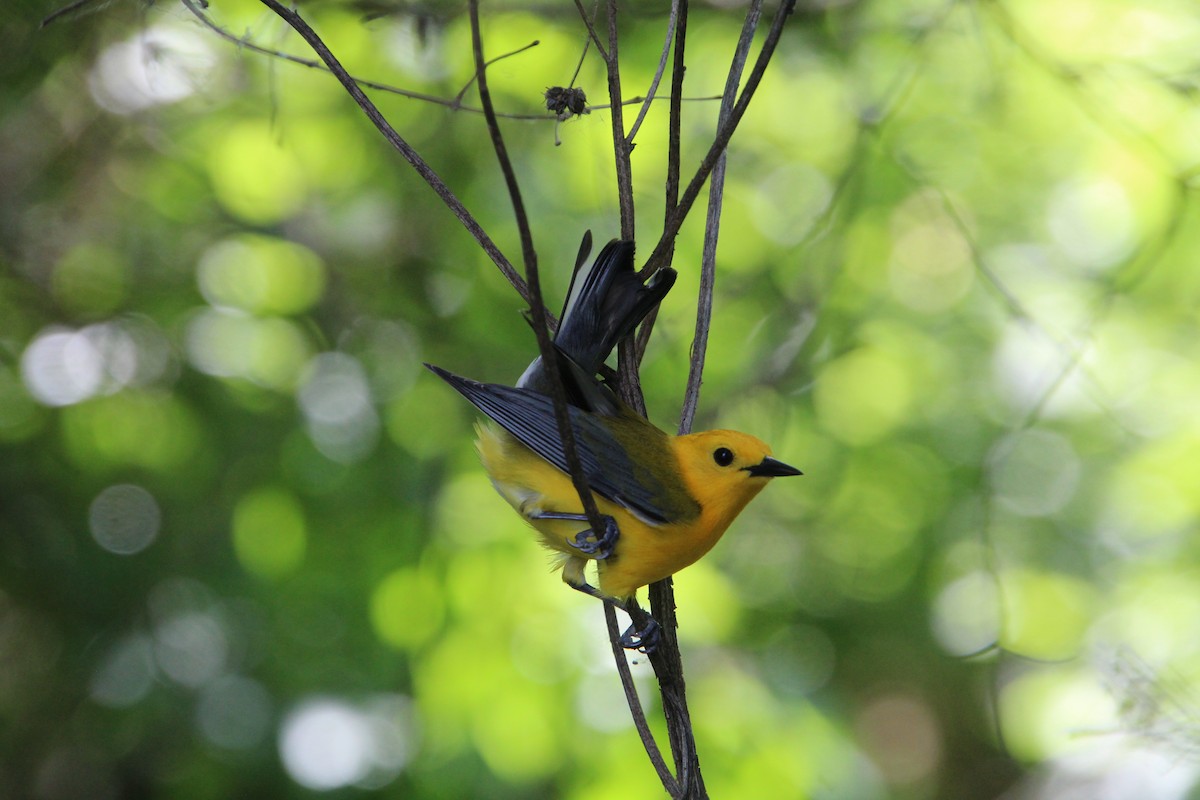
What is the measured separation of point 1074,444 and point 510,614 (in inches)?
99.2

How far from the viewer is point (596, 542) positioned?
2.16 m

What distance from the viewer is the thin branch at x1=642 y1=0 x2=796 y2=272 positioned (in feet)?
4.86

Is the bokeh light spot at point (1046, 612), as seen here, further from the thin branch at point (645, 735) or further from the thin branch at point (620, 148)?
the thin branch at point (620, 148)

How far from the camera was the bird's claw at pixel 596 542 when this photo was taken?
2.14 metres

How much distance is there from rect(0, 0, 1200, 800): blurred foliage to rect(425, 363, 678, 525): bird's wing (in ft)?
5.02

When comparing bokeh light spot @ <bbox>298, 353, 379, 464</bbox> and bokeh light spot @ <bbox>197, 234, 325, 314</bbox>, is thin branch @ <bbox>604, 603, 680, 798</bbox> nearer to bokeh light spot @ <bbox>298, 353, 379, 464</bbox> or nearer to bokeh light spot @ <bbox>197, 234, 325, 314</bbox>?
bokeh light spot @ <bbox>298, 353, 379, 464</bbox>

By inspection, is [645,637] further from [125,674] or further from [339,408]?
[125,674]

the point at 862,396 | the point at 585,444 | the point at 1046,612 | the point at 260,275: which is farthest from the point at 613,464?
the point at 1046,612

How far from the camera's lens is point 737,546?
434 centimetres

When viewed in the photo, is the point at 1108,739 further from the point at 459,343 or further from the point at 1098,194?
the point at 459,343

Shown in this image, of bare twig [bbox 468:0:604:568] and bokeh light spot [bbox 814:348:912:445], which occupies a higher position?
bokeh light spot [bbox 814:348:912:445]

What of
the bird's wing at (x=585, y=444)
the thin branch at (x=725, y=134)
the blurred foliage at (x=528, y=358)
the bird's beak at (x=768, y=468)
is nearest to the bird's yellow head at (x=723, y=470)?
the bird's beak at (x=768, y=468)

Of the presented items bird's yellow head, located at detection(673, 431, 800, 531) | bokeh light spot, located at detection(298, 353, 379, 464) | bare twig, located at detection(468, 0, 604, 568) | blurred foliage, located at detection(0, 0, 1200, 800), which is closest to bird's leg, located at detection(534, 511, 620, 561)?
bird's yellow head, located at detection(673, 431, 800, 531)

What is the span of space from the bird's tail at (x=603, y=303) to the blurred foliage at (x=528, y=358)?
1.56 meters
